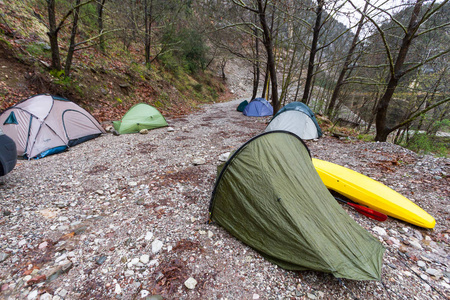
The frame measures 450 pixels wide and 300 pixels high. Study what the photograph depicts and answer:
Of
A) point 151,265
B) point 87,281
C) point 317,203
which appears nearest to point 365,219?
point 317,203

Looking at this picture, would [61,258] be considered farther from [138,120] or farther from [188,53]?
[188,53]

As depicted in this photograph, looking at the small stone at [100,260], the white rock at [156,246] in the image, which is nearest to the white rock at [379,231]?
the white rock at [156,246]

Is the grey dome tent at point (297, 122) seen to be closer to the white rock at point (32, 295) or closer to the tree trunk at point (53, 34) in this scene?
the white rock at point (32, 295)

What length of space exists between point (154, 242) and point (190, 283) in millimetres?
790

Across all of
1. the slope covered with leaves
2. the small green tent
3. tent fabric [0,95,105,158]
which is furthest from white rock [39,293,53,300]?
the slope covered with leaves

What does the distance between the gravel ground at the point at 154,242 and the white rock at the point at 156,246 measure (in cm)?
1

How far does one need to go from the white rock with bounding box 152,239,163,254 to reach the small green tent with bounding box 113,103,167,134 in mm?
5954

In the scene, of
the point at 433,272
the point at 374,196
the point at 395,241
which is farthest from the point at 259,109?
the point at 433,272

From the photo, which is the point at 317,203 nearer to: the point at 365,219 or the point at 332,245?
the point at 332,245

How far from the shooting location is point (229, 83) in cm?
3288

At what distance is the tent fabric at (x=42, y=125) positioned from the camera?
194 inches

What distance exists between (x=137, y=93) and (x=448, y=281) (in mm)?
13152

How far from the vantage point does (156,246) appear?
2.43m

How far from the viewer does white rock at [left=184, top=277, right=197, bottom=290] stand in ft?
6.42
